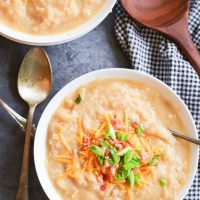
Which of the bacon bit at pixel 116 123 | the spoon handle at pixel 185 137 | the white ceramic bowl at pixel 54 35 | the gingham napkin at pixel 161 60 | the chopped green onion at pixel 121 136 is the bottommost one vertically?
the spoon handle at pixel 185 137

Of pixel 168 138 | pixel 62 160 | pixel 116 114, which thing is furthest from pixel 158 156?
pixel 62 160

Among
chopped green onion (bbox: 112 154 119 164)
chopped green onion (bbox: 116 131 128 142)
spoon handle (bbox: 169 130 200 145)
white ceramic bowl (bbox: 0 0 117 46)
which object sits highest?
white ceramic bowl (bbox: 0 0 117 46)

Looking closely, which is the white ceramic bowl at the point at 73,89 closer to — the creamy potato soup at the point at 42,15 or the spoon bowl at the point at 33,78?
the spoon bowl at the point at 33,78

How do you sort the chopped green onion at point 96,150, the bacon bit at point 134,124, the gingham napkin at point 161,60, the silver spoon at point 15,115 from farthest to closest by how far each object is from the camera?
the gingham napkin at point 161,60 < the silver spoon at point 15,115 < the bacon bit at point 134,124 < the chopped green onion at point 96,150

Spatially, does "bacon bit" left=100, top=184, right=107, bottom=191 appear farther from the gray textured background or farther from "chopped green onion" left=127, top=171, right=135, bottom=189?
the gray textured background

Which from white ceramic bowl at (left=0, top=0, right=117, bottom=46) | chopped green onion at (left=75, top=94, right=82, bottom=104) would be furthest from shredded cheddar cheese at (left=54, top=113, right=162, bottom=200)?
white ceramic bowl at (left=0, top=0, right=117, bottom=46)

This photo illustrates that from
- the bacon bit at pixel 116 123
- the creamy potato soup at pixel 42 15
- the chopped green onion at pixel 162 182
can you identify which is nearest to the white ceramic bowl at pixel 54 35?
the creamy potato soup at pixel 42 15
